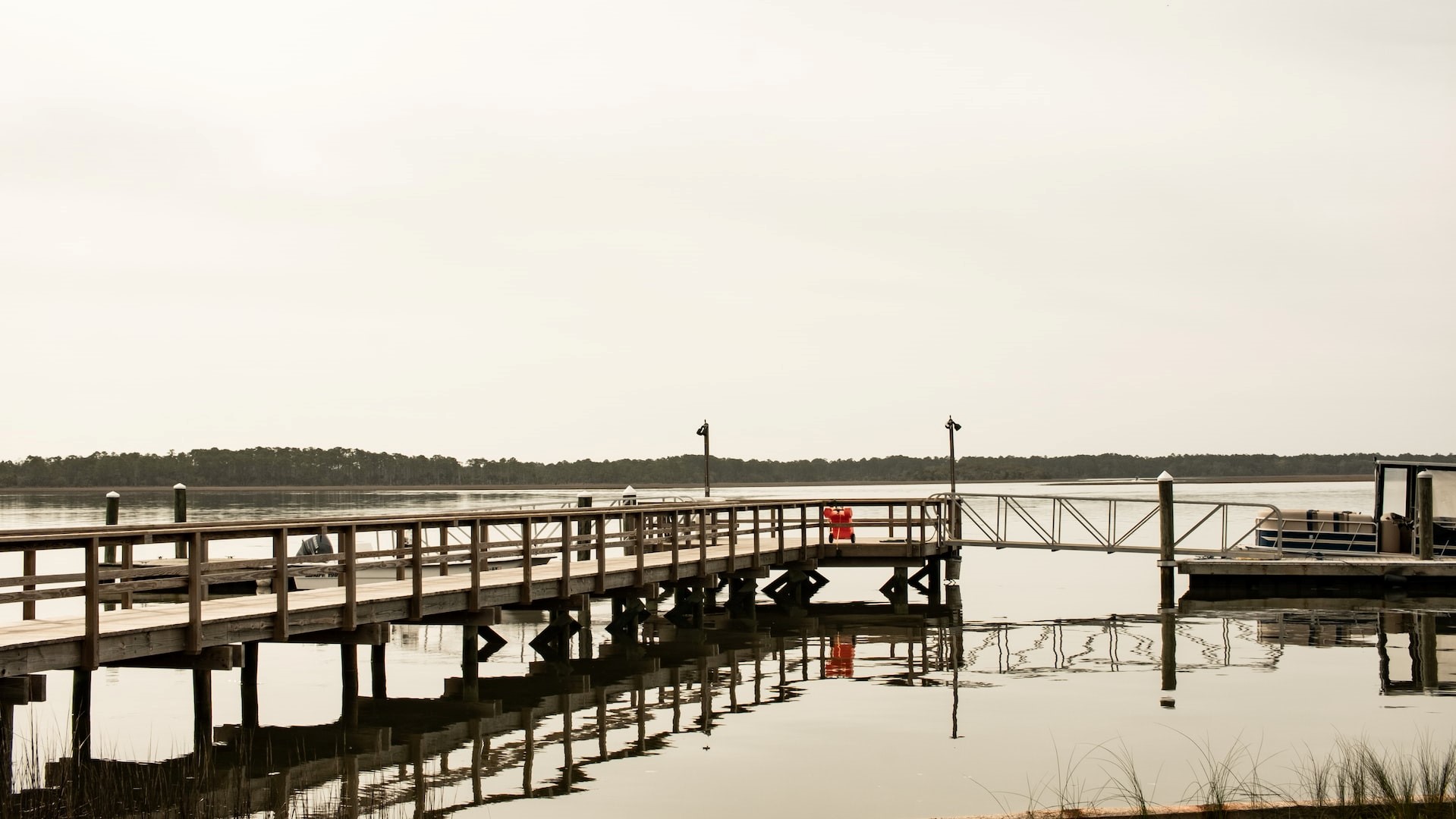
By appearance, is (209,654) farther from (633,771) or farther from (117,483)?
(117,483)

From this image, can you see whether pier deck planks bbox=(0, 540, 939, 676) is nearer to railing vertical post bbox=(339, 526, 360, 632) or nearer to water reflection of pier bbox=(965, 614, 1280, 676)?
railing vertical post bbox=(339, 526, 360, 632)

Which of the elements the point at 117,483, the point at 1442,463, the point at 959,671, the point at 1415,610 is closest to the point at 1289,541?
the point at 1442,463

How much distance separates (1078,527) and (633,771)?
6099 centimetres

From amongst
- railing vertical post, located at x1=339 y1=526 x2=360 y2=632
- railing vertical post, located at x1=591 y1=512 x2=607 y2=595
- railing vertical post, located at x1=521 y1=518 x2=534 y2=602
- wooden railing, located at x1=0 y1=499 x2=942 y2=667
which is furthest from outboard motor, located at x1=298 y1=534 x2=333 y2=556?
railing vertical post, located at x1=339 y1=526 x2=360 y2=632

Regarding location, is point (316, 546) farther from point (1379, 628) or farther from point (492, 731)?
point (1379, 628)

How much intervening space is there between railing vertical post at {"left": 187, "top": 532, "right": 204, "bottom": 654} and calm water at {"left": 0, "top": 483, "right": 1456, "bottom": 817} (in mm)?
1206

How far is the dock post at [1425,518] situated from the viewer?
28578 millimetres

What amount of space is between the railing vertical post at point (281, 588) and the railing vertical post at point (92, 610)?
2.20 meters

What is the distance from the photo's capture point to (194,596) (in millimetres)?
12961

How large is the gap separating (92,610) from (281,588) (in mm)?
2329

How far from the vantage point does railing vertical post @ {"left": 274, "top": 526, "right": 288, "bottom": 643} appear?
14.2 m

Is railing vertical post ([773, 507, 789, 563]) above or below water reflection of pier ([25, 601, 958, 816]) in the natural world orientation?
above

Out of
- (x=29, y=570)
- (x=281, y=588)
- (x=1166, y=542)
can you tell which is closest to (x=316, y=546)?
(x=29, y=570)

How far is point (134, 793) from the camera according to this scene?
11.6 meters
